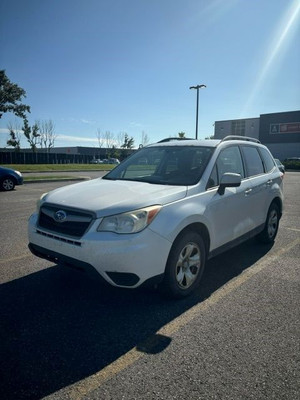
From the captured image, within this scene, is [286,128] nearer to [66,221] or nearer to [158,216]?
[158,216]

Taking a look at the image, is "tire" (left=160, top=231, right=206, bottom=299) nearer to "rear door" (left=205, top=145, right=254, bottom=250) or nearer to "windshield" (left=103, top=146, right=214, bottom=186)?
"rear door" (left=205, top=145, right=254, bottom=250)

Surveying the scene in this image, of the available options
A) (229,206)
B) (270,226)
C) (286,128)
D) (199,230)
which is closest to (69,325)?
(199,230)

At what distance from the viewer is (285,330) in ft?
9.53

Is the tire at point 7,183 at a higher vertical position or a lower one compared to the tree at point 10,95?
lower

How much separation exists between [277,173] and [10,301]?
16.2ft

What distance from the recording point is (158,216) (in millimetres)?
3080

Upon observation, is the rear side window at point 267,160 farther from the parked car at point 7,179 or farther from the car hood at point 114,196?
the parked car at point 7,179

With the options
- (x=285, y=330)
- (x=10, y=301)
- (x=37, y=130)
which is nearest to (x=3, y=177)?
(x=10, y=301)

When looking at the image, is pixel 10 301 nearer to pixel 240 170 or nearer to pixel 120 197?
pixel 120 197

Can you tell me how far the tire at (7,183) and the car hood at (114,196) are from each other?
10520 millimetres

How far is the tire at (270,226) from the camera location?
5453 mm

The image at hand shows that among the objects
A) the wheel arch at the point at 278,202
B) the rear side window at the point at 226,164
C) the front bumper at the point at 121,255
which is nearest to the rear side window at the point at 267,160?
the wheel arch at the point at 278,202

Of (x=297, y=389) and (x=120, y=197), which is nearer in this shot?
(x=297, y=389)

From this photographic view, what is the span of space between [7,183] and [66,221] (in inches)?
446
